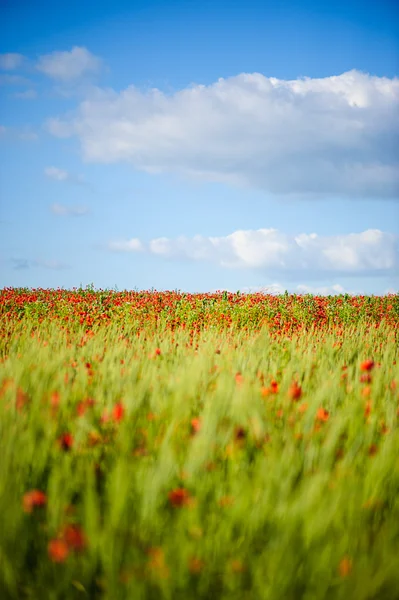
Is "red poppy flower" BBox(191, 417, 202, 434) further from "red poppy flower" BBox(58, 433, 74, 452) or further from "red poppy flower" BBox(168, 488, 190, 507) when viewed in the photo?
A: "red poppy flower" BBox(58, 433, 74, 452)

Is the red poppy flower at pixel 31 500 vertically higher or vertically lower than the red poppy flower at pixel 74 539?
higher

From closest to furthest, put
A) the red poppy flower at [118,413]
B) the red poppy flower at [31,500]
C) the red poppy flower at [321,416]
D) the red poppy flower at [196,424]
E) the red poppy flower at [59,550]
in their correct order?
the red poppy flower at [59,550]
the red poppy flower at [31,500]
the red poppy flower at [196,424]
the red poppy flower at [118,413]
the red poppy flower at [321,416]

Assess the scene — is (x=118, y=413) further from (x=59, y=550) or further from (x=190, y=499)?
(x=59, y=550)

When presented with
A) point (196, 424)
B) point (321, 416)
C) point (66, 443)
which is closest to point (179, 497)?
point (196, 424)

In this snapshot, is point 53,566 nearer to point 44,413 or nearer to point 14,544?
point 14,544

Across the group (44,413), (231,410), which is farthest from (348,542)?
(44,413)

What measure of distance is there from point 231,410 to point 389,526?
0.96 m

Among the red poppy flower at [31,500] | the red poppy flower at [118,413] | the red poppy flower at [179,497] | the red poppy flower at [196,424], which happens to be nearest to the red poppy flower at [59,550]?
the red poppy flower at [31,500]

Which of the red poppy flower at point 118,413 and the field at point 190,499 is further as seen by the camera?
the red poppy flower at point 118,413

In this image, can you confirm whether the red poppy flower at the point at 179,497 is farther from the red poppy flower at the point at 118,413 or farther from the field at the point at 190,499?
the red poppy flower at the point at 118,413

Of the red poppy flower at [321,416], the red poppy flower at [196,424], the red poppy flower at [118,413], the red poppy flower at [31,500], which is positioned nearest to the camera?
the red poppy flower at [31,500]

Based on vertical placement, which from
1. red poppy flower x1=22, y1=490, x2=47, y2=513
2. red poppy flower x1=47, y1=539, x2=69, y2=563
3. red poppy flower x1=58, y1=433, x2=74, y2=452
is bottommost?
red poppy flower x1=47, y1=539, x2=69, y2=563

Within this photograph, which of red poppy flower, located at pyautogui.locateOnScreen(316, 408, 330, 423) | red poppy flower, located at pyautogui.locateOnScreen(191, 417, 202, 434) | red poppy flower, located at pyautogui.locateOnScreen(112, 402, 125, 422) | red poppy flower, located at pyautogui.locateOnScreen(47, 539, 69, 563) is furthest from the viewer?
red poppy flower, located at pyautogui.locateOnScreen(316, 408, 330, 423)

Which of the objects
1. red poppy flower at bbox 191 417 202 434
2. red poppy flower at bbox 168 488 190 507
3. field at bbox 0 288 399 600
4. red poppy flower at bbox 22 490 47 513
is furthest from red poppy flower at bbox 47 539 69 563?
red poppy flower at bbox 191 417 202 434
